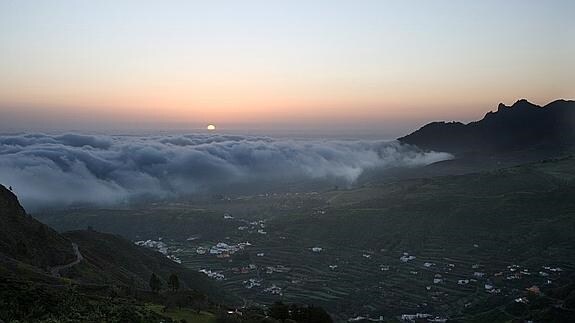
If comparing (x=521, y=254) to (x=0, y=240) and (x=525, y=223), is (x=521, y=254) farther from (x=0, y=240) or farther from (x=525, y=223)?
(x=0, y=240)

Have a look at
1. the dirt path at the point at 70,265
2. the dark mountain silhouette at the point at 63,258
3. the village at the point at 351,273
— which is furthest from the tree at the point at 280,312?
the village at the point at 351,273

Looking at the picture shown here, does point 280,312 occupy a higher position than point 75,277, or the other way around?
point 75,277

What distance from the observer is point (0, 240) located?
72688 mm

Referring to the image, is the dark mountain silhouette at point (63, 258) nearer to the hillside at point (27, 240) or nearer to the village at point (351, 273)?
the hillside at point (27, 240)

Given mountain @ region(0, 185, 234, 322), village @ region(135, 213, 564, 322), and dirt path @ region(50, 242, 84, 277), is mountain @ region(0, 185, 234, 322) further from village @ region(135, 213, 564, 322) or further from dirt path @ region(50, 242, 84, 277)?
village @ region(135, 213, 564, 322)

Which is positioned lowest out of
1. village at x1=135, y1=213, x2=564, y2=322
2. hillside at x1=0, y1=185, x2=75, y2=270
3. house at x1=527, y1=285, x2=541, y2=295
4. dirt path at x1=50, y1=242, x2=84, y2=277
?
village at x1=135, y1=213, x2=564, y2=322

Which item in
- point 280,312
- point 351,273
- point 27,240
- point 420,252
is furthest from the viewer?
point 420,252

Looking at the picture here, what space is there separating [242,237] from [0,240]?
116 m

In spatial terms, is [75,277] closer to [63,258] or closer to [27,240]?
[63,258]

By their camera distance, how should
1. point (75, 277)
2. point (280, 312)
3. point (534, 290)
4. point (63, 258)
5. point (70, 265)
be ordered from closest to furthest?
point (280, 312)
point (75, 277)
point (70, 265)
point (63, 258)
point (534, 290)

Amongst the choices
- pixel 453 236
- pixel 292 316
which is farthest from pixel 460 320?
pixel 453 236

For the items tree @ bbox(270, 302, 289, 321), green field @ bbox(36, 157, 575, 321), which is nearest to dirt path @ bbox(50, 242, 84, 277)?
tree @ bbox(270, 302, 289, 321)

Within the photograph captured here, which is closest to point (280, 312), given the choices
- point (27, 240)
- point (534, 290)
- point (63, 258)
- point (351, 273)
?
point (63, 258)

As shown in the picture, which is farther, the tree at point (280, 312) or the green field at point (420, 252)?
the green field at point (420, 252)
